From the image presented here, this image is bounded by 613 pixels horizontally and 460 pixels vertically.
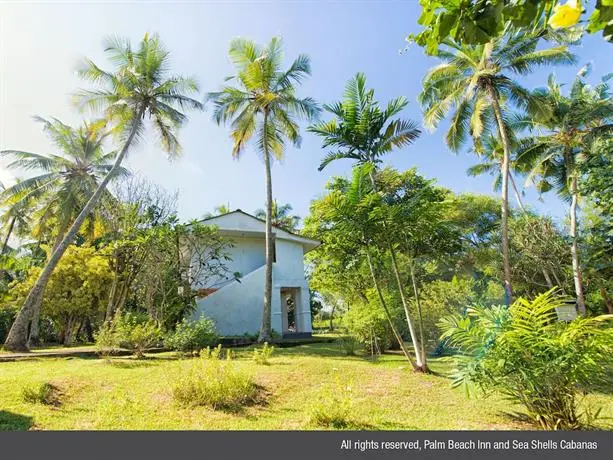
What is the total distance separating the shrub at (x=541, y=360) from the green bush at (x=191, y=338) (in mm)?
8395

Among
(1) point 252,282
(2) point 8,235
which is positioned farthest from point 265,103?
(2) point 8,235

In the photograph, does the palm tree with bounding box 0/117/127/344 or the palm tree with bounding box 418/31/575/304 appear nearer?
the palm tree with bounding box 418/31/575/304

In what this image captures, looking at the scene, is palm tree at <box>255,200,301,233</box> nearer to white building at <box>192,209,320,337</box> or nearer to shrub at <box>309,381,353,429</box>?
white building at <box>192,209,320,337</box>

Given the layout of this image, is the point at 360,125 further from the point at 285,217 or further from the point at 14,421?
the point at 285,217

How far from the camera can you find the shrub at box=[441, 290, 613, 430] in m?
4.59

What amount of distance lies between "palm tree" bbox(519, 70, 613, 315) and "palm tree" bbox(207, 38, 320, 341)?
11654 millimetres

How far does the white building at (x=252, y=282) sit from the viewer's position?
60.5ft

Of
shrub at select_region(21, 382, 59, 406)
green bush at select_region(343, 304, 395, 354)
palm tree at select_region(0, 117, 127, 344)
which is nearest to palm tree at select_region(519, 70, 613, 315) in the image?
green bush at select_region(343, 304, 395, 354)

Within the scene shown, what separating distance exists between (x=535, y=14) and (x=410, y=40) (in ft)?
2.43

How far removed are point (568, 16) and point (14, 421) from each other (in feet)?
24.5

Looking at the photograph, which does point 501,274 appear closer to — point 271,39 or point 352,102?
point 352,102

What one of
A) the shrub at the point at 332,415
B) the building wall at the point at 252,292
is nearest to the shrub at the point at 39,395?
the shrub at the point at 332,415

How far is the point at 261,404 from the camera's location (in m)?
6.39

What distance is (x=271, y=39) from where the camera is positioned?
15.4m
